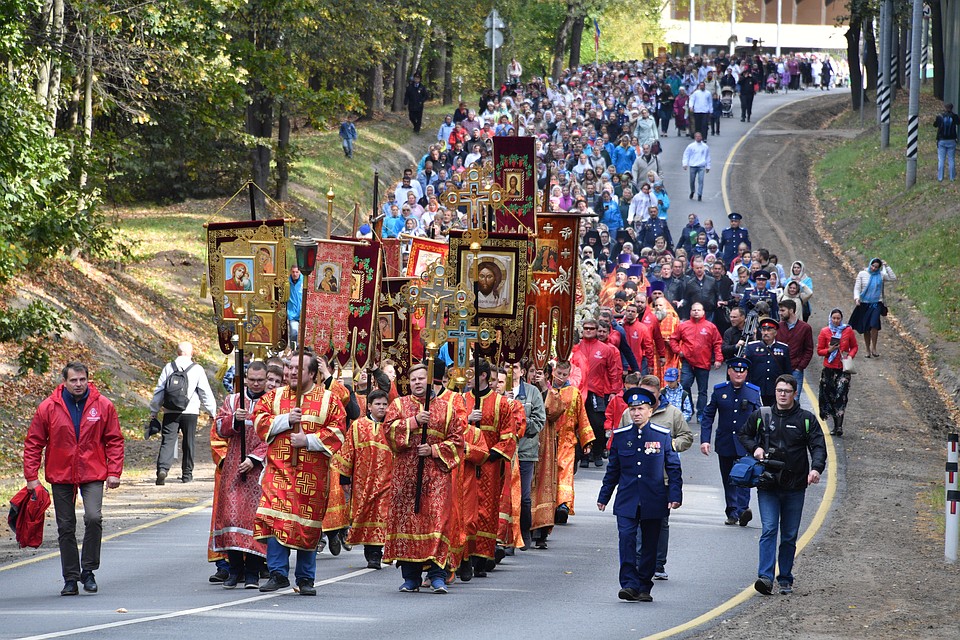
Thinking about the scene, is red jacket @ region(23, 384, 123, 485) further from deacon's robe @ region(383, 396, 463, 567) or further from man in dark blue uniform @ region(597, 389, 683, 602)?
man in dark blue uniform @ region(597, 389, 683, 602)

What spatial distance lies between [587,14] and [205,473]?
4771 cm

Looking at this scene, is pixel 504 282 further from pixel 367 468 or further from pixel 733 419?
pixel 733 419

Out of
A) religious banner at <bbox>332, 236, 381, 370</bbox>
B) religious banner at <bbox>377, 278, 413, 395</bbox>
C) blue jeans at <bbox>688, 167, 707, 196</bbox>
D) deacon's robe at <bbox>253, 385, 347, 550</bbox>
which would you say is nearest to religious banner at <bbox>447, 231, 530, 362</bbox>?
religious banner at <bbox>377, 278, 413, 395</bbox>

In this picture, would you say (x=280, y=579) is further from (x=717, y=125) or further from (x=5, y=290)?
(x=717, y=125)

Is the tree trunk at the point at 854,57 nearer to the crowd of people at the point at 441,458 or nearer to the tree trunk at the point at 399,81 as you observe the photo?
the tree trunk at the point at 399,81

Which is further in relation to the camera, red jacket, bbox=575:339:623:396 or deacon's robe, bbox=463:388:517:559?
red jacket, bbox=575:339:623:396

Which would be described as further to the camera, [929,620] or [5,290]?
[5,290]

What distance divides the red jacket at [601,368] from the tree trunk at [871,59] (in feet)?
129

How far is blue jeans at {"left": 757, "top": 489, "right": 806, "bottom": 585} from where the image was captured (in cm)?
1280

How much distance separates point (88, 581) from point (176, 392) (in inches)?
260

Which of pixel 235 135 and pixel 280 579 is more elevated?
pixel 235 135

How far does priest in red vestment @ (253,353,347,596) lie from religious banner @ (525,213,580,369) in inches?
210

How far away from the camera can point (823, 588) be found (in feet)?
43.4

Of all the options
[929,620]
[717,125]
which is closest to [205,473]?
[929,620]
